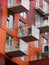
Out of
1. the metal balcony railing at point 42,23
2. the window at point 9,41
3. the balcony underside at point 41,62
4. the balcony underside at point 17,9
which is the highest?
the balcony underside at point 17,9

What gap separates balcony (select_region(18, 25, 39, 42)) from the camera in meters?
40.1

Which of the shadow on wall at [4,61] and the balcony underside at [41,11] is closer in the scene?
the shadow on wall at [4,61]

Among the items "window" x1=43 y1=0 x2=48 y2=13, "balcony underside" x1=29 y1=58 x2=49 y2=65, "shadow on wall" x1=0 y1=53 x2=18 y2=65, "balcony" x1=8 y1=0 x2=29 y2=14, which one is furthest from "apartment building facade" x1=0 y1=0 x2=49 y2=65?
"window" x1=43 y1=0 x2=48 y2=13

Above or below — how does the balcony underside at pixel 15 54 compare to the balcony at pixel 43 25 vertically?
below

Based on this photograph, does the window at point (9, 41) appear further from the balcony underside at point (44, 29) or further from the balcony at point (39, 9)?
the balcony at point (39, 9)

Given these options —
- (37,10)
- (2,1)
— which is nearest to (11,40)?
(2,1)

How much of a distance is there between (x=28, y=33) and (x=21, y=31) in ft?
3.10

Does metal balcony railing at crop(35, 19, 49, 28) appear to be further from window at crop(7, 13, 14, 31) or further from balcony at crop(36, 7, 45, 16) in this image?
window at crop(7, 13, 14, 31)

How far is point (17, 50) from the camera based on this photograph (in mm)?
37688

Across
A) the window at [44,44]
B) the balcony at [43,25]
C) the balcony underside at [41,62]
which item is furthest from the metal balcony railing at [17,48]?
the balcony at [43,25]

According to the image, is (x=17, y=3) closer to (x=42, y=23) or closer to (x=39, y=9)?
(x=42, y=23)

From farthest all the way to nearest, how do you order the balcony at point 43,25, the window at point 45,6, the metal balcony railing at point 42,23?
the window at point 45,6
the metal balcony railing at point 42,23
the balcony at point 43,25

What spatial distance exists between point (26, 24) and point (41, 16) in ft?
14.0

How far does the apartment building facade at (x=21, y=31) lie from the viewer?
38.4 m
